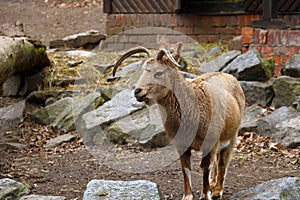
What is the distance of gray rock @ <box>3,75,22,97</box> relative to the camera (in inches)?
408

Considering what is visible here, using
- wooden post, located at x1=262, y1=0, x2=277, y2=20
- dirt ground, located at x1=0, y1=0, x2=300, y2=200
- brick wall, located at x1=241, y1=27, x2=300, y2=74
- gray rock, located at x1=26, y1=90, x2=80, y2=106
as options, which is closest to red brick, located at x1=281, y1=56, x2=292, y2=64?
brick wall, located at x1=241, y1=27, x2=300, y2=74

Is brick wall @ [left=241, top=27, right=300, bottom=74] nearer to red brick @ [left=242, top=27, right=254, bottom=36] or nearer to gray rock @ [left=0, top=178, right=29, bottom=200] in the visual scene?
red brick @ [left=242, top=27, right=254, bottom=36]

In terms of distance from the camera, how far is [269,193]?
491cm

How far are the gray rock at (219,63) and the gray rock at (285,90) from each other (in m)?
1.28

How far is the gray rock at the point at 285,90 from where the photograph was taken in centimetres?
847

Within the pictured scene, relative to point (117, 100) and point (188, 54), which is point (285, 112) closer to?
point (117, 100)

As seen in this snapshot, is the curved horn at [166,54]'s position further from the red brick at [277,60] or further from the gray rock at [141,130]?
the red brick at [277,60]

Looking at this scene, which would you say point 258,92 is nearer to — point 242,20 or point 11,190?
point 242,20

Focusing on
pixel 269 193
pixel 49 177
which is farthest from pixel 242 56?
pixel 269 193

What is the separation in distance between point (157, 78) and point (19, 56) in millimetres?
4384

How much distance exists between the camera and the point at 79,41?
517 inches

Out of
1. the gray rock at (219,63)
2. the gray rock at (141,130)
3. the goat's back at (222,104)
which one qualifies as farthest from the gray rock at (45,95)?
the goat's back at (222,104)

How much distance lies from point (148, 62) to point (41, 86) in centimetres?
549

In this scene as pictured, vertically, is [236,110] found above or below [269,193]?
above
